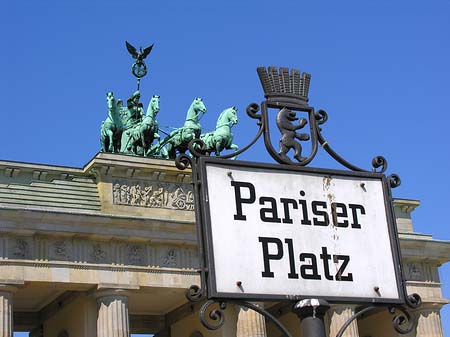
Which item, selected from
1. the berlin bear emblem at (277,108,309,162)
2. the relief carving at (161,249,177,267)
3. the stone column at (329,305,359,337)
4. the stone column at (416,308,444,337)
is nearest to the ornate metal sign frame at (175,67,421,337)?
the berlin bear emblem at (277,108,309,162)

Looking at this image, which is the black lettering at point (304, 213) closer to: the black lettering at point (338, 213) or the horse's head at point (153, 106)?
the black lettering at point (338, 213)

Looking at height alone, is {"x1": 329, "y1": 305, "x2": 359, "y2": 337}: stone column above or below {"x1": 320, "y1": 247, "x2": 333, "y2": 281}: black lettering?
above

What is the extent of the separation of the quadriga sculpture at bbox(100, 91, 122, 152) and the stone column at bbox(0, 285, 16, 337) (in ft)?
27.1

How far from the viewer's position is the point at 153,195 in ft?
123

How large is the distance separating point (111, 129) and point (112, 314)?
8.56 meters

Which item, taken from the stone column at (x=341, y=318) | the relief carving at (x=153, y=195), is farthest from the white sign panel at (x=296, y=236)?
the stone column at (x=341, y=318)

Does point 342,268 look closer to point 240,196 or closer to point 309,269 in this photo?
point 309,269

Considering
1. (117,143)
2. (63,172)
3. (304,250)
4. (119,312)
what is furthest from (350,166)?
(117,143)

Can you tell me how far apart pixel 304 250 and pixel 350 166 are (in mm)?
518

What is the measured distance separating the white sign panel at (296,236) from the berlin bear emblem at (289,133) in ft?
0.35

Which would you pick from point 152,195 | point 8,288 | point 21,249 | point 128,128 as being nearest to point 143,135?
point 128,128

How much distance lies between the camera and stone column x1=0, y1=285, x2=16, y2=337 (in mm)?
32250

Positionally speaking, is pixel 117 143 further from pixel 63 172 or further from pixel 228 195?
pixel 228 195

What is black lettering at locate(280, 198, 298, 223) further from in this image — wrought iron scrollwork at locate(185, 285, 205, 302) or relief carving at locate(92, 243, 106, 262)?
relief carving at locate(92, 243, 106, 262)
